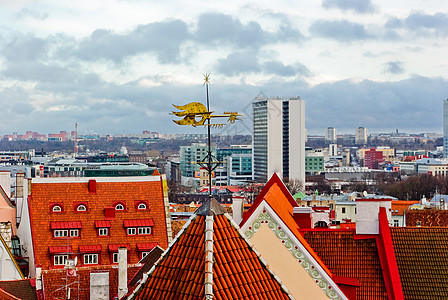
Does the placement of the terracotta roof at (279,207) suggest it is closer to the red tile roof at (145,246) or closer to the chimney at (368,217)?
the chimney at (368,217)

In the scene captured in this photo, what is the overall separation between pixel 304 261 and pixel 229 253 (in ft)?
29.4

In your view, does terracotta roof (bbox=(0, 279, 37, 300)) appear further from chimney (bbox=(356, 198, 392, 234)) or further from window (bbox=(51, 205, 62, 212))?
chimney (bbox=(356, 198, 392, 234))

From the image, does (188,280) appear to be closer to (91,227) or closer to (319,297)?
(319,297)

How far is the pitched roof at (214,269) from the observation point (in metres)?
14.4

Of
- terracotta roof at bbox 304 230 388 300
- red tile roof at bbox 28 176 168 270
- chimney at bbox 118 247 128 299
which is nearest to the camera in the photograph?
terracotta roof at bbox 304 230 388 300

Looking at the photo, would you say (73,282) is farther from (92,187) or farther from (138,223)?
(92,187)

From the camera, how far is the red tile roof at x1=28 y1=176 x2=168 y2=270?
167 feet

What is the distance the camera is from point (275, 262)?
23.6m

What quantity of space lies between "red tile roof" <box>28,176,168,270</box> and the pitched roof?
117 feet

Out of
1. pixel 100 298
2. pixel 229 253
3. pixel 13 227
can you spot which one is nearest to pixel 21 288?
pixel 100 298

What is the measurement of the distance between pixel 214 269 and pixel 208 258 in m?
0.25

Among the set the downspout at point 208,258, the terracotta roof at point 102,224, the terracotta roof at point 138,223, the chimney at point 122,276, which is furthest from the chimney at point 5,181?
the downspout at point 208,258

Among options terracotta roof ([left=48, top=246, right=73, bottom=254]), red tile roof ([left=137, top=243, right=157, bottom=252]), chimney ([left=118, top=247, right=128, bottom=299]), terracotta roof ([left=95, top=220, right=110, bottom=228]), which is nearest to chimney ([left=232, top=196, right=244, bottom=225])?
chimney ([left=118, top=247, right=128, bottom=299])

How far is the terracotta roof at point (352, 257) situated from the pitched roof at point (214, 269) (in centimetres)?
998
